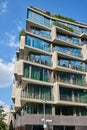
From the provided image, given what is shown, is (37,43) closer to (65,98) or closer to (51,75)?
(51,75)

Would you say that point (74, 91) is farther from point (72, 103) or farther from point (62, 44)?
point (62, 44)

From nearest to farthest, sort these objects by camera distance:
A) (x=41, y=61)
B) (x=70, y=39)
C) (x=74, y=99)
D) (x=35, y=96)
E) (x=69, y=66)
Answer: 1. (x=35, y=96)
2. (x=74, y=99)
3. (x=41, y=61)
4. (x=69, y=66)
5. (x=70, y=39)

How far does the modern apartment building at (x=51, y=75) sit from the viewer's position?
1446 inches

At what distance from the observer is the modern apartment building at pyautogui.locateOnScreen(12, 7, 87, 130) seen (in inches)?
1446

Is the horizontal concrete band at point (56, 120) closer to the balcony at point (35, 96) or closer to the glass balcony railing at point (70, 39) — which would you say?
the balcony at point (35, 96)

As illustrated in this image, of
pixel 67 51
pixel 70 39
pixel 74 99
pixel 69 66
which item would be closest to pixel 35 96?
pixel 74 99

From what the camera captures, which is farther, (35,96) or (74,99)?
(74,99)

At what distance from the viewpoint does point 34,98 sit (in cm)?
3681

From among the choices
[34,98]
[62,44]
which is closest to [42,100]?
[34,98]

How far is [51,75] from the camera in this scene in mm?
41125

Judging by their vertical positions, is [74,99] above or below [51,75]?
Result: below

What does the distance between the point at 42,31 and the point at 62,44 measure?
4710 mm

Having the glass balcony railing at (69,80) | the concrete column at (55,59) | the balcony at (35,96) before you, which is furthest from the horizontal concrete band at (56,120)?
the concrete column at (55,59)

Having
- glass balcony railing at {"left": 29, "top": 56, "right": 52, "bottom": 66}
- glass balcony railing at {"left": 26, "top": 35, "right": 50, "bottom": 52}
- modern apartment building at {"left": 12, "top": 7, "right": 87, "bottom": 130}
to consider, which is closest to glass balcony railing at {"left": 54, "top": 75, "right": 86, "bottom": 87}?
modern apartment building at {"left": 12, "top": 7, "right": 87, "bottom": 130}
